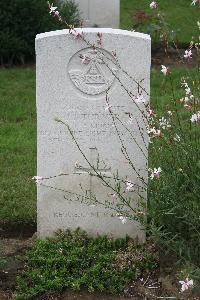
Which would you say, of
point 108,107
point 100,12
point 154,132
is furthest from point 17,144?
point 100,12

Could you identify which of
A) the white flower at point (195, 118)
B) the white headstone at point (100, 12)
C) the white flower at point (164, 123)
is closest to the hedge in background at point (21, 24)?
the white headstone at point (100, 12)

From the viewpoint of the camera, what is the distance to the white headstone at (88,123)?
15.5 feet

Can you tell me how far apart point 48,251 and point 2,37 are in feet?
18.3

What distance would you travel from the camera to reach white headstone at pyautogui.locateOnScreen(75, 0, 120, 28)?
1157 centimetres

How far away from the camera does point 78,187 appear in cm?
502

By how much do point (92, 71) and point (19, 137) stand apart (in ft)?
8.93

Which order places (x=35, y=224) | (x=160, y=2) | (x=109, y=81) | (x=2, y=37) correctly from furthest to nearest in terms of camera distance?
1. (x=160, y=2)
2. (x=2, y=37)
3. (x=35, y=224)
4. (x=109, y=81)

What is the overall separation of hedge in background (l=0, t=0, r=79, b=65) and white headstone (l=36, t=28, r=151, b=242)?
17.2 ft

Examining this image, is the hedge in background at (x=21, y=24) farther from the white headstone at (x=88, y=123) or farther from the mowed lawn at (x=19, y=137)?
the white headstone at (x=88, y=123)

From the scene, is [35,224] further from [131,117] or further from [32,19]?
[32,19]

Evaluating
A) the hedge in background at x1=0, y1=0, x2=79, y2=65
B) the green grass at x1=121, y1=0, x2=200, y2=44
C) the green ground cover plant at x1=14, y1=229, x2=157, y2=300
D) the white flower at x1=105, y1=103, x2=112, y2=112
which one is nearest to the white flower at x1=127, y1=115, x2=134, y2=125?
the white flower at x1=105, y1=103, x2=112, y2=112

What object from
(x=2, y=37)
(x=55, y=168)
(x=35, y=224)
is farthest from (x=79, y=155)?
(x=2, y=37)

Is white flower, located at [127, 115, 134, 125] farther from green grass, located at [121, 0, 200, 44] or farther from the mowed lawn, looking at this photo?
green grass, located at [121, 0, 200, 44]

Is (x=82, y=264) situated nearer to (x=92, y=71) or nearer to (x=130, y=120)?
→ (x=130, y=120)
